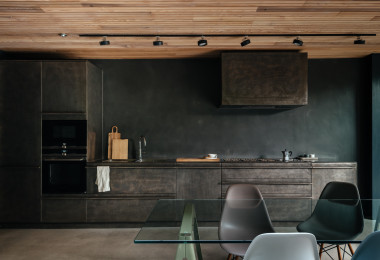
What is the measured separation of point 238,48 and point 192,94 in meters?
1.07

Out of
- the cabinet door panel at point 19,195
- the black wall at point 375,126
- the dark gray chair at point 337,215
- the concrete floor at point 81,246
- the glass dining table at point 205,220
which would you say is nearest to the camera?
the glass dining table at point 205,220

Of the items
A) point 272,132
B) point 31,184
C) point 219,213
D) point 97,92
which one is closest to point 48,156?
point 31,184

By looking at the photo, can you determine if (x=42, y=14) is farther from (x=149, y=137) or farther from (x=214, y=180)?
(x=214, y=180)

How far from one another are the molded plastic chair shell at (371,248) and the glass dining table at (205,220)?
0.24 meters

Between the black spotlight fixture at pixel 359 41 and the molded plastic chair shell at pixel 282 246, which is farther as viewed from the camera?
the black spotlight fixture at pixel 359 41

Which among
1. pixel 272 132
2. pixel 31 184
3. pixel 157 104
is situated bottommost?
pixel 31 184

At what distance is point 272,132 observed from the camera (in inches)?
196

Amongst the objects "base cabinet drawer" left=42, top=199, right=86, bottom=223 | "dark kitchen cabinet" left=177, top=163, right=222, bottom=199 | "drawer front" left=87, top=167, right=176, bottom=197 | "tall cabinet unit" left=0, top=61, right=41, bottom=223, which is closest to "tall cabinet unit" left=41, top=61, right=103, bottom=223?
"base cabinet drawer" left=42, top=199, right=86, bottom=223

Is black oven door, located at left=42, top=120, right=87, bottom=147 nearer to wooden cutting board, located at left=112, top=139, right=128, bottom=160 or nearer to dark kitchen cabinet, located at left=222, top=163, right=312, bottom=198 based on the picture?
wooden cutting board, located at left=112, top=139, right=128, bottom=160

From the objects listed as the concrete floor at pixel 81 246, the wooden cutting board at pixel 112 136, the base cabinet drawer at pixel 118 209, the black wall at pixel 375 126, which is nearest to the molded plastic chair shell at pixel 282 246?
the concrete floor at pixel 81 246

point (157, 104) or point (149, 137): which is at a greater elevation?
point (157, 104)

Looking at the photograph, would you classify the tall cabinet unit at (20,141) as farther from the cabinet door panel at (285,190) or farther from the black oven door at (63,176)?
the cabinet door panel at (285,190)

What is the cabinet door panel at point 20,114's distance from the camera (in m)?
4.28

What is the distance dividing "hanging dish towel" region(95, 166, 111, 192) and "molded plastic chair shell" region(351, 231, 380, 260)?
3382 mm
